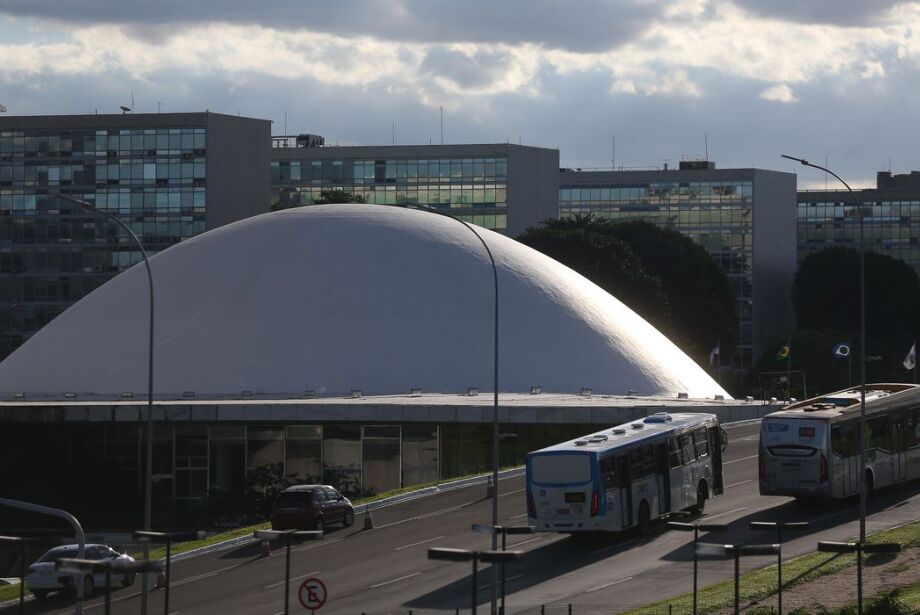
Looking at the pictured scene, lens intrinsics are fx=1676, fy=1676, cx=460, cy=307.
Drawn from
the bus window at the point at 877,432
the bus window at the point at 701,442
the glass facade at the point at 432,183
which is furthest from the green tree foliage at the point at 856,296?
the bus window at the point at 701,442

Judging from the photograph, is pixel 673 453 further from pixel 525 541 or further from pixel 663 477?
pixel 525 541

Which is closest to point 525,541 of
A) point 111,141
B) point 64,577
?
point 64,577

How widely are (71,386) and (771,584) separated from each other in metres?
52.0

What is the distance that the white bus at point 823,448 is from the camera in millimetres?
53281

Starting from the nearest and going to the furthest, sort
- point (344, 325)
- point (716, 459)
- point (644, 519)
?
point (644, 519), point (716, 459), point (344, 325)

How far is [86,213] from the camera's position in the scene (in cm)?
14338

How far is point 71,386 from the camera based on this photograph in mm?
85188

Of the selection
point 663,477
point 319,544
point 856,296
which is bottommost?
point 319,544

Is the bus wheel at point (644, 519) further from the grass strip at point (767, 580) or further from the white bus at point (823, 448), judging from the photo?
the grass strip at point (767, 580)

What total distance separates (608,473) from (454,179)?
116290 mm

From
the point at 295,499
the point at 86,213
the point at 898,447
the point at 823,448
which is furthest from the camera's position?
the point at 86,213

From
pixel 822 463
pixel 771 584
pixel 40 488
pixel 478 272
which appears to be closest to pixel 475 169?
pixel 478 272

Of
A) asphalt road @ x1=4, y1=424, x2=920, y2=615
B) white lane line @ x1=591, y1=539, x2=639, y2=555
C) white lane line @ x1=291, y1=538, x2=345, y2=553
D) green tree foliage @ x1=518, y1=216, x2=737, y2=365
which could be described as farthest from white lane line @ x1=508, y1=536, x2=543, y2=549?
green tree foliage @ x1=518, y1=216, x2=737, y2=365

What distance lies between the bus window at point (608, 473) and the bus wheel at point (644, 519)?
214cm
